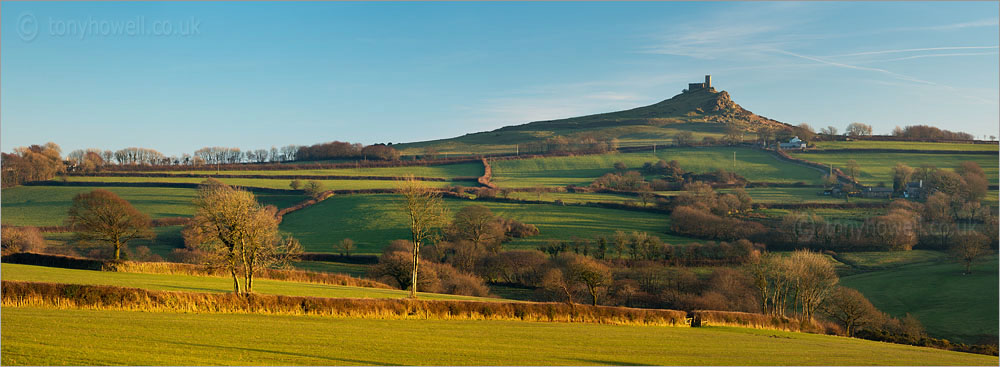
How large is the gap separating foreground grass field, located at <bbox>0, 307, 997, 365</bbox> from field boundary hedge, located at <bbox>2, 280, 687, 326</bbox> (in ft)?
4.04

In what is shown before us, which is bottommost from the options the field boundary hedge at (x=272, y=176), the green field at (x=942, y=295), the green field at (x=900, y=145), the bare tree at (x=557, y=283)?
the green field at (x=942, y=295)

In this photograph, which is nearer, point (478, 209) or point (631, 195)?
point (478, 209)

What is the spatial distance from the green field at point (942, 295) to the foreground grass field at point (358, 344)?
3591cm

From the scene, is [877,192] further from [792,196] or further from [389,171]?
[389,171]

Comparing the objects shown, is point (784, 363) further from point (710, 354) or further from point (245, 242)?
point (245, 242)

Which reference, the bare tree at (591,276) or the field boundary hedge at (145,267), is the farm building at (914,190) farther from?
the field boundary hedge at (145,267)

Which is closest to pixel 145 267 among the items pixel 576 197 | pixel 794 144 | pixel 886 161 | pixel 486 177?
pixel 576 197

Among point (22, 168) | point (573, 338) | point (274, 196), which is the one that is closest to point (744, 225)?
point (573, 338)

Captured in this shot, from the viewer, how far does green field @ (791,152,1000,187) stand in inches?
4908

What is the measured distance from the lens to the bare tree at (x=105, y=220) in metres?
55.7

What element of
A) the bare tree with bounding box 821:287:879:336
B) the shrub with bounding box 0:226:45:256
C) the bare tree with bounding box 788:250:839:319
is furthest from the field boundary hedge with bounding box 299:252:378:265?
the bare tree with bounding box 821:287:879:336

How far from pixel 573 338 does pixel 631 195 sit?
8914 cm

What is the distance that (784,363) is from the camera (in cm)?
2134

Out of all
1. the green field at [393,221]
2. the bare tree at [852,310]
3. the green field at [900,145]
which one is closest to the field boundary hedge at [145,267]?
the green field at [393,221]
